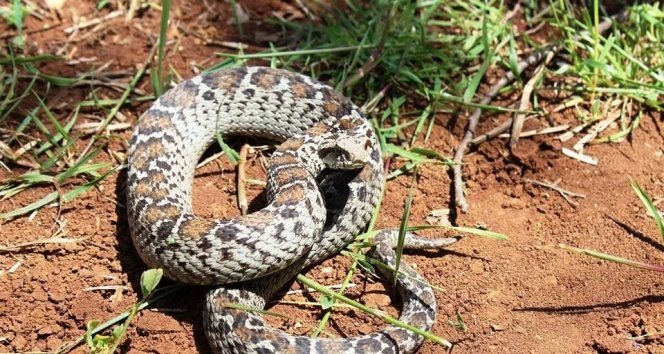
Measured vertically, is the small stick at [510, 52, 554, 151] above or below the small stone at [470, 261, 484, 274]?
above

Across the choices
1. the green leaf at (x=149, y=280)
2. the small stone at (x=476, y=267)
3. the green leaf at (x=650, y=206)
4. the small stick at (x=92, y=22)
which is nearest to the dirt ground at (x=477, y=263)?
the small stone at (x=476, y=267)

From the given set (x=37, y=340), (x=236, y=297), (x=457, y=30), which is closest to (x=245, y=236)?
(x=236, y=297)

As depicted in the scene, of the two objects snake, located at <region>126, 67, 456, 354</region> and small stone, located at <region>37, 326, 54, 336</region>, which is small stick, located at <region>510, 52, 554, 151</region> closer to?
snake, located at <region>126, 67, 456, 354</region>

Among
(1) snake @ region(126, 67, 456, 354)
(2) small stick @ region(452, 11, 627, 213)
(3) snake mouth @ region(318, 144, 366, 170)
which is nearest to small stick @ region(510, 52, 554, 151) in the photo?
(2) small stick @ region(452, 11, 627, 213)

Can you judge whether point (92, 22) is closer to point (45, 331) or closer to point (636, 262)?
point (45, 331)

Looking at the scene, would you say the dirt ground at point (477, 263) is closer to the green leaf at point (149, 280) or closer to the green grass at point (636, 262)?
the green grass at point (636, 262)

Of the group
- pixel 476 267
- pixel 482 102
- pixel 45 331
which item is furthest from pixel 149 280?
pixel 482 102
